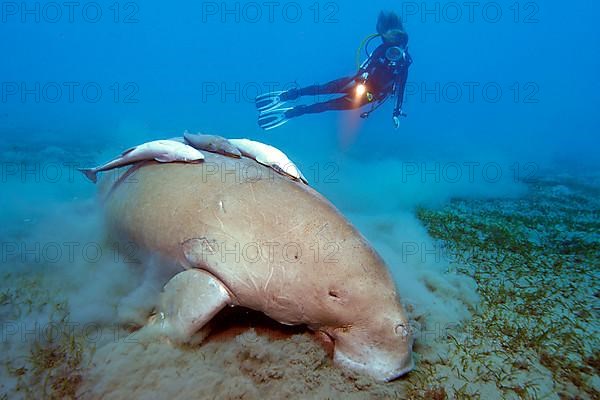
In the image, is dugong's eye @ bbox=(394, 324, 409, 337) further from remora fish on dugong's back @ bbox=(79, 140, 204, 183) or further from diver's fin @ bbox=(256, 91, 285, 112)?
diver's fin @ bbox=(256, 91, 285, 112)

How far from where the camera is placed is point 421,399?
2.23 m

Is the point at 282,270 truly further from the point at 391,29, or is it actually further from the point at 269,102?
the point at 269,102

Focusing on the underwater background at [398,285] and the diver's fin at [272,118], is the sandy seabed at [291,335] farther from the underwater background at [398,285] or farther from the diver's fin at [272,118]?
the diver's fin at [272,118]

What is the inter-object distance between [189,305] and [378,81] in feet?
30.9

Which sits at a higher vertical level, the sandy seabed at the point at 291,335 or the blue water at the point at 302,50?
the blue water at the point at 302,50

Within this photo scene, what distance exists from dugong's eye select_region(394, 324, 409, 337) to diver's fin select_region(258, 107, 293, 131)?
9.25m

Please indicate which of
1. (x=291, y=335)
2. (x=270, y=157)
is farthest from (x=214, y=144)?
(x=291, y=335)

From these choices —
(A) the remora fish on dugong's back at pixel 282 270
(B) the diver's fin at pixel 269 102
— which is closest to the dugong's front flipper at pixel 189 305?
(A) the remora fish on dugong's back at pixel 282 270

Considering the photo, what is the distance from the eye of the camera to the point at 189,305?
94.4 inches

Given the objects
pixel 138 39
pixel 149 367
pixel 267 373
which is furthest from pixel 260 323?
pixel 138 39

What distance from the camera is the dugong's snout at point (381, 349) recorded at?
2.20 metres

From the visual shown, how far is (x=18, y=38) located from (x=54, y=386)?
13628 cm

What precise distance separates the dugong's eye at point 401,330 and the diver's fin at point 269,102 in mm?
10726

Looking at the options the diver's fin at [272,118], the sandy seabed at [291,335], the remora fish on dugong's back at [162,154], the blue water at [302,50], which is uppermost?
the blue water at [302,50]
